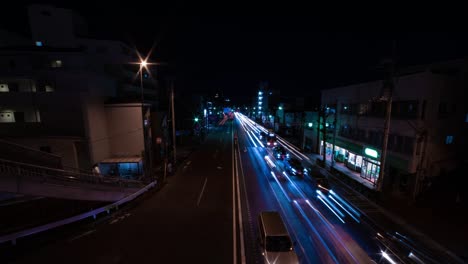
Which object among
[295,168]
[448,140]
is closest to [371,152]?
[448,140]

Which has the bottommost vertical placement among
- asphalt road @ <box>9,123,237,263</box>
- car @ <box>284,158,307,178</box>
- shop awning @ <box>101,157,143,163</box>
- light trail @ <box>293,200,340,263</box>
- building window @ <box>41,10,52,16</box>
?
asphalt road @ <box>9,123,237,263</box>

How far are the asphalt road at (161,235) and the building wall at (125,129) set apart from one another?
930 cm

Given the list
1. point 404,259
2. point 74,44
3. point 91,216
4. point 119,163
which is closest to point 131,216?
point 91,216

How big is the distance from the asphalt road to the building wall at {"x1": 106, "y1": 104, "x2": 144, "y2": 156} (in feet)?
30.5

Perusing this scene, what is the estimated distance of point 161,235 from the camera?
12.4 meters

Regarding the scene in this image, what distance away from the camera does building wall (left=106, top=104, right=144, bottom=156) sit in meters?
25.0

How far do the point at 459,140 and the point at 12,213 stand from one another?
37.4 meters

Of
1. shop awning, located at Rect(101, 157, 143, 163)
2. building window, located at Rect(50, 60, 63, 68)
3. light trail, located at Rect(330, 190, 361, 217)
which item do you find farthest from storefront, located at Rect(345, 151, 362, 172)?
building window, located at Rect(50, 60, 63, 68)

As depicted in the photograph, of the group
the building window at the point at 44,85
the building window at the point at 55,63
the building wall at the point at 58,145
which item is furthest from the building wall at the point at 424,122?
the building window at the point at 55,63

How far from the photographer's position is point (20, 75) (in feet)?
74.5

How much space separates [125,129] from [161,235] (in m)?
17.2

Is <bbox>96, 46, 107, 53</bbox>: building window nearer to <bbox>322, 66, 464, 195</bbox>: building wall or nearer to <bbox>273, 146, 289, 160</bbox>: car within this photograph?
<bbox>273, 146, 289, 160</bbox>: car

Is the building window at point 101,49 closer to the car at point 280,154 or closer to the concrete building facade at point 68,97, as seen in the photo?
the concrete building facade at point 68,97

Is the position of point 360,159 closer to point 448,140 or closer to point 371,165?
point 371,165
